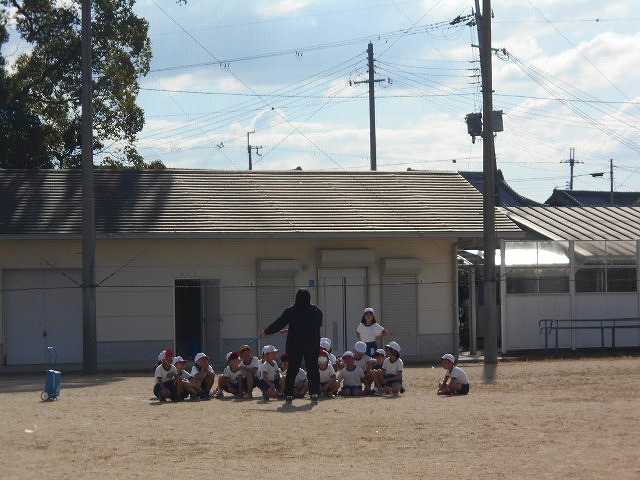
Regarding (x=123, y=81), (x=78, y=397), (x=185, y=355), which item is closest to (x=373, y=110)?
(x=123, y=81)

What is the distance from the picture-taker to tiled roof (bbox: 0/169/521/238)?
80.9 ft

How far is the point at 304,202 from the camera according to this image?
2678 centimetres

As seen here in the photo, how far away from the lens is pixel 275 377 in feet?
53.4

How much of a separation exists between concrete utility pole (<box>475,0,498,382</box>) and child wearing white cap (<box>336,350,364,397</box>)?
733 cm

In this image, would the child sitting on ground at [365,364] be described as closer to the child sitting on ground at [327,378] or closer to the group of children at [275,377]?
the group of children at [275,377]

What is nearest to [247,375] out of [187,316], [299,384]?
[299,384]

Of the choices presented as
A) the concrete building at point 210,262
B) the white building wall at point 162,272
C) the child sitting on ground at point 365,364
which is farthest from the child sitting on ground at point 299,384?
the white building wall at point 162,272

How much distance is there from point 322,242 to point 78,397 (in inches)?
407

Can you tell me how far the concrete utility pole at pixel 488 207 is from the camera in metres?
23.9

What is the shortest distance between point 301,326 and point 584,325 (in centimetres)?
1372

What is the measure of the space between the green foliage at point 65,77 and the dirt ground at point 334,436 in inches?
658

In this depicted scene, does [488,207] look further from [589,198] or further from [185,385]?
[589,198]

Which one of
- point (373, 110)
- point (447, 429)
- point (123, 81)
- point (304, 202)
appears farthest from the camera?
point (373, 110)

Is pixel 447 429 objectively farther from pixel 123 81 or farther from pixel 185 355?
pixel 123 81
